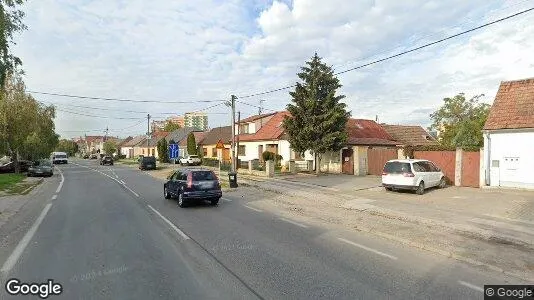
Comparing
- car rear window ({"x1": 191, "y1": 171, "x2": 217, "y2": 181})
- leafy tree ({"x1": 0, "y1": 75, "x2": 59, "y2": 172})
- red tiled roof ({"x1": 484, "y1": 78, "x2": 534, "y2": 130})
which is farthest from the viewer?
leafy tree ({"x1": 0, "y1": 75, "x2": 59, "y2": 172})

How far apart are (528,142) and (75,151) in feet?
558

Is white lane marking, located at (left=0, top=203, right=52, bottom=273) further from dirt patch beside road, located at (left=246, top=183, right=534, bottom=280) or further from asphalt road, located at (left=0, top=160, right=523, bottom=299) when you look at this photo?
dirt patch beside road, located at (left=246, top=183, right=534, bottom=280)

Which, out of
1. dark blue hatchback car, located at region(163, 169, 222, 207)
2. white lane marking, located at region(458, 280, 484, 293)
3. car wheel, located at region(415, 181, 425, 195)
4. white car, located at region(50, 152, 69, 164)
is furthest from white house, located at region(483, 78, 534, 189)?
white car, located at region(50, 152, 69, 164)

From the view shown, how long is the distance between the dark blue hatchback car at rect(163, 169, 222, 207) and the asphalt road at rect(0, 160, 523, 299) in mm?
3484

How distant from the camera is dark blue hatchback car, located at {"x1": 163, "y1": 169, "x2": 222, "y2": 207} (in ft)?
54.4

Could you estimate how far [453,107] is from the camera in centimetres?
4972

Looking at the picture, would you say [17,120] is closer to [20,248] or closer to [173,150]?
[20,248]

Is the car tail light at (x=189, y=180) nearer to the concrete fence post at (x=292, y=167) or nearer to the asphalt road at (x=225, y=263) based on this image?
the asphalt road at (x=225, y=263)

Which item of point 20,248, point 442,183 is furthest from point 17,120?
point 442,183

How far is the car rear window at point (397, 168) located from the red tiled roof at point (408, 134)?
23.0 meters

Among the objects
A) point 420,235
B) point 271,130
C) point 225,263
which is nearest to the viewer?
point 225,263

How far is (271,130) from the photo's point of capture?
46.1 m

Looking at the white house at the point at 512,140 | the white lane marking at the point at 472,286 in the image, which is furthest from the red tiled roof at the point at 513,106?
the white lane marking at the point at 472,286

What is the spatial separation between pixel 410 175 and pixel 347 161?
13044mm
